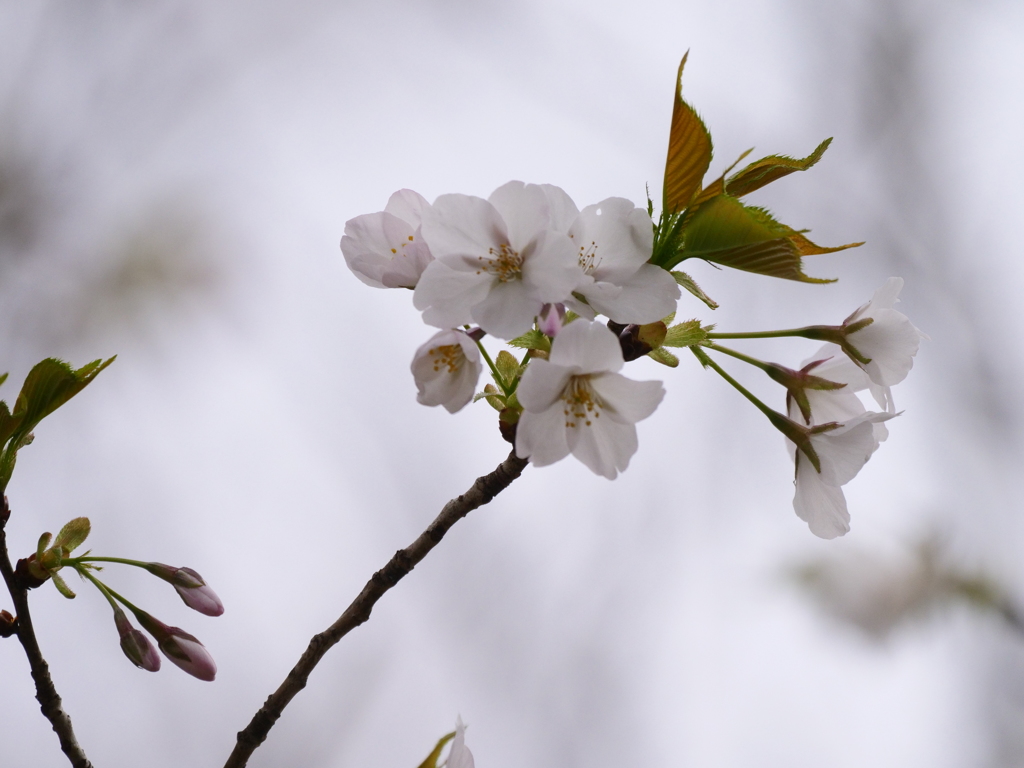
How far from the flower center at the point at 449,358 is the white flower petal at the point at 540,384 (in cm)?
7

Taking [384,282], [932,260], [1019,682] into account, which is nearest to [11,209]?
[384,282]

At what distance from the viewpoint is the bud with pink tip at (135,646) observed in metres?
0.60

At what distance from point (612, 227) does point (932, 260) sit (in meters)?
1.59

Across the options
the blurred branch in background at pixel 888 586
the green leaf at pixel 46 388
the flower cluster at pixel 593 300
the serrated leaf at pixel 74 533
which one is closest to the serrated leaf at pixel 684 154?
the flower cluster at pixel 593 300

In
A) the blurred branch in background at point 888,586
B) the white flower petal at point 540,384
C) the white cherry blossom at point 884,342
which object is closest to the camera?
the white flower petal at point 540,384

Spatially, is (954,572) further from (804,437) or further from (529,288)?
(529,288)

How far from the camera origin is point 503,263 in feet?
1.77

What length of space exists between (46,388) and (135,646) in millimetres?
234

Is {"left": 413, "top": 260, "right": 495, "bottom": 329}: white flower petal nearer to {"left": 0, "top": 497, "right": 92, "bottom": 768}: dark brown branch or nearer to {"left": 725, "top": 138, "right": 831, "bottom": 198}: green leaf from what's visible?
{"left": 725, "top": 138, "right": 831, "bottom": 198}: green leaf

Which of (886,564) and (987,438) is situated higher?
(987,438)

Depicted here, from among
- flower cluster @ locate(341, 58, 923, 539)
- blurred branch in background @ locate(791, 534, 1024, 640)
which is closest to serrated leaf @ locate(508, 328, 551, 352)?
flower cluster @ locate(341, 58, 923, 539)

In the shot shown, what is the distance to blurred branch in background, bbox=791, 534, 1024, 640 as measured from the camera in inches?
74.9

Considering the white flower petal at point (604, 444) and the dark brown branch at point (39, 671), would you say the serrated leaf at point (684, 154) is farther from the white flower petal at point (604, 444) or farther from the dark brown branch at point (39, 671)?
the dark brown branch at point (39, 671)

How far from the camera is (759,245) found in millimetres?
525
